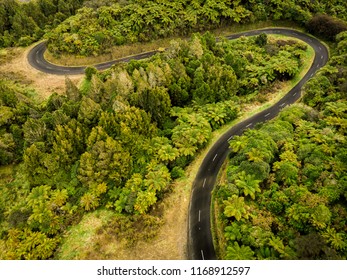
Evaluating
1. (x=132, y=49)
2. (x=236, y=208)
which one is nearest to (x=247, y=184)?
(x=236, y=208)

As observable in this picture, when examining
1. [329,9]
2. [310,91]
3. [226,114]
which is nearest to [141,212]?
[226,114]

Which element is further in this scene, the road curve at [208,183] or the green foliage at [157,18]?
the green foliage at [157,18]

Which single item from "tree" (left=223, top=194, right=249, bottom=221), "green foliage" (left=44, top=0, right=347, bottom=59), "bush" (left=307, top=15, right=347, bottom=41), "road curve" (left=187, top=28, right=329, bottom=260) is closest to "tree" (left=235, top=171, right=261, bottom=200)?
"tree" (left=223, top=194, right=249, bottom=221)

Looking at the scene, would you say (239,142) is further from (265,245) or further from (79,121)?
(79,121)

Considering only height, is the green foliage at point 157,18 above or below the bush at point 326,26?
above

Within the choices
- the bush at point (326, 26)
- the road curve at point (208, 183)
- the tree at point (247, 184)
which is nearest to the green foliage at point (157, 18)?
the bush at point (326, 26)

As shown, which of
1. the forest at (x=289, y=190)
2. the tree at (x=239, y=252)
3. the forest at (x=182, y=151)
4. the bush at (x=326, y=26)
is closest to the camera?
the tree at (x=239, y=252)

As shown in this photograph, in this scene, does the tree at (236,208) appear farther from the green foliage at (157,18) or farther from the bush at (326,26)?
the bush at (326,26)
